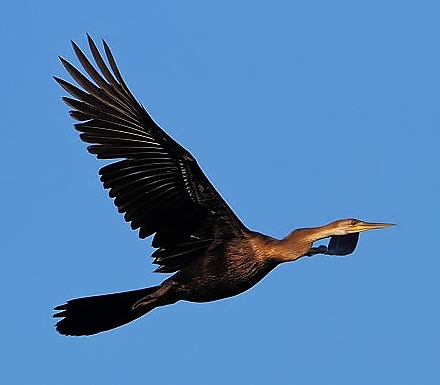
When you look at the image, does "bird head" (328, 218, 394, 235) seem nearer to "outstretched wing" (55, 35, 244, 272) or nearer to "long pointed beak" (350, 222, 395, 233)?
"long pointed beak" (350, 222, 395, 233)

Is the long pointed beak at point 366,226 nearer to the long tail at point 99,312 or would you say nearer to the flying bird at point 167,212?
the flying bird at point 167,212

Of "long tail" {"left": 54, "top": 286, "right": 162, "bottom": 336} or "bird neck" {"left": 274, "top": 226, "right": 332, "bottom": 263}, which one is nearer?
"bird neck" {"left": 274, "top": 226, "right": 332, "bottom": 263}

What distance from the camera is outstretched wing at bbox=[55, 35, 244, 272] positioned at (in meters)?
17.9

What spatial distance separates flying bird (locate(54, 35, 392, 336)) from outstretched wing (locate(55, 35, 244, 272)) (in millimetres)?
10

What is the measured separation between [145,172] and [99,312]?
5.45 ft

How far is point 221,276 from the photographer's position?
18.2 meters

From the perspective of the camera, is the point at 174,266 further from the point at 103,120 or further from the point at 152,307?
the point at 103,120

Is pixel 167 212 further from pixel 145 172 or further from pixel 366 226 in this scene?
pixel 366 226

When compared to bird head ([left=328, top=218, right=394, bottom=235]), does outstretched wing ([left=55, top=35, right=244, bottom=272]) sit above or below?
above

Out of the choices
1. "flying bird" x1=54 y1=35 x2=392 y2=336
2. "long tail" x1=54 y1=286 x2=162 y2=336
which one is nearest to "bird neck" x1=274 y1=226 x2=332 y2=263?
"flying bird" x1=54 y1=35 x2=392 y2=336

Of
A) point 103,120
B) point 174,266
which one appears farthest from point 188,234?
point 103,120

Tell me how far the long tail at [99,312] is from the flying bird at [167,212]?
0.05 feet

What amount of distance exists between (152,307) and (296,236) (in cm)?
174

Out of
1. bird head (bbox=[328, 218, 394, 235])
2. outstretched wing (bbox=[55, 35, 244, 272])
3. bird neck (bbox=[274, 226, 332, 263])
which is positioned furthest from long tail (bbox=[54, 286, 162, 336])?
bird head (bbox=[328, 218, 394, 235])
